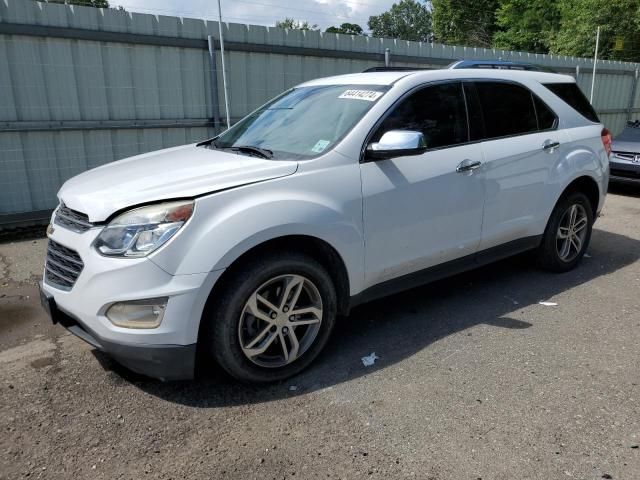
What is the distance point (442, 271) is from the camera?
4066 mm

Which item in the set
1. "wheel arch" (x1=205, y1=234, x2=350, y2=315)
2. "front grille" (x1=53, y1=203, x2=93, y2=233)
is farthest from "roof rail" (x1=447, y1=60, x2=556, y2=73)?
"front grille" (x1=53, y1=203, x2=93, y2=233)

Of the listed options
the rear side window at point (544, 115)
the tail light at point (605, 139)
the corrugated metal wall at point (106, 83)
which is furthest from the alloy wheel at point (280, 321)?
the corrugated metal wall at point (106, 83)

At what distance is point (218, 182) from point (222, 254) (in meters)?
0.43

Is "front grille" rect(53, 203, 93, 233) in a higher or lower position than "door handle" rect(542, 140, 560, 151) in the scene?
lower

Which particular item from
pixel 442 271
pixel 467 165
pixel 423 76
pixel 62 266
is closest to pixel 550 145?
pixel 467 165

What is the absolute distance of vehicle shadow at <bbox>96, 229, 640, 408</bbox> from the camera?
3.23 meters

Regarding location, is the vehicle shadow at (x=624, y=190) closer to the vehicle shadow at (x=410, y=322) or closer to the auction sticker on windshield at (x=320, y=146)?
the vehicle shadow at (x=410, y=322)

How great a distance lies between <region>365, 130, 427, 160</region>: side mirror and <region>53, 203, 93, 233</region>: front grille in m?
1.76

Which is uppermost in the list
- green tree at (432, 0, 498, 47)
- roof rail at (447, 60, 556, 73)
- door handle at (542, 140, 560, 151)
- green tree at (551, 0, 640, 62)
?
green tree at (432, 0, 498, 47)

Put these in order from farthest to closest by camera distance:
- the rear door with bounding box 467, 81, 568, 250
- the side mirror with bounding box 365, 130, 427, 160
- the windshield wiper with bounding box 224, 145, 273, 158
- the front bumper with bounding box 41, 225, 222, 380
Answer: the rear door with bounding box 467, 81, 568, 250
the windshield wiper with bounding box 224, 145, 273, 158
the side mirror with bounding box 365, 130, 427, 160
the front bumper with bounding box 41, 225, 222, 380

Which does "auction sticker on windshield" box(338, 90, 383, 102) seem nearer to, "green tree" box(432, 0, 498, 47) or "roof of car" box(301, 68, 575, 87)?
"roof of car" box(301, 68, 575, 87)

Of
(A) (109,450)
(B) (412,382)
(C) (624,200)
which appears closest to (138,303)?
(A) (109,450)

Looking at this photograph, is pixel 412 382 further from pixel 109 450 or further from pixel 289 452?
pixel 109 450

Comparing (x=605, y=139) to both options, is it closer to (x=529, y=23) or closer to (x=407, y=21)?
(x=529, y=23)
